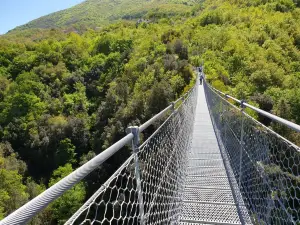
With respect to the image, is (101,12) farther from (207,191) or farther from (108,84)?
(207,191)

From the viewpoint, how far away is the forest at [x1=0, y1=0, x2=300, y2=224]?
61.0 ft

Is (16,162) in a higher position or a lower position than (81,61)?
lower

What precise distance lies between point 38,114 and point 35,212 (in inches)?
1186

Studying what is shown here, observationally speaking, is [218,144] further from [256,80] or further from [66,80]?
[66,80]

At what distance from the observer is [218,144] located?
4070 millimetres

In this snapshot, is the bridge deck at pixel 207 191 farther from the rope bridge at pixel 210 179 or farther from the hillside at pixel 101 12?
the hillside at pixel 101 12

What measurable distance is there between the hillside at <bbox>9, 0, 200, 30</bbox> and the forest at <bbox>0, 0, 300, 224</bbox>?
1667 inches

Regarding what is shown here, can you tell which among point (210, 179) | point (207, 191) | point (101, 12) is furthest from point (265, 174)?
point (101, 12)

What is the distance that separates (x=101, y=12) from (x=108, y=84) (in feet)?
237

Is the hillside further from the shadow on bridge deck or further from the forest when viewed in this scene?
the shadow on bridge deck

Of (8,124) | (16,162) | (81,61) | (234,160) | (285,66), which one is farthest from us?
(81,61)

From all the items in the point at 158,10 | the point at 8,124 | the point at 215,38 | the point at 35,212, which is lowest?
the point at 8,124

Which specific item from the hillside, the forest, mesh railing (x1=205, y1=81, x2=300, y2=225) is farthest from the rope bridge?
the hillside

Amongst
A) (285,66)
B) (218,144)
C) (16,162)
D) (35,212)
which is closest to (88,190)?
(16,162)
